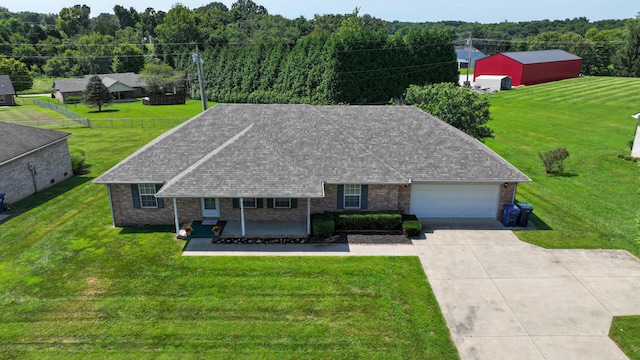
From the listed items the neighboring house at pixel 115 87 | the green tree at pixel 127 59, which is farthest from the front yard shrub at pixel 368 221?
the green tree at pixel 127 59

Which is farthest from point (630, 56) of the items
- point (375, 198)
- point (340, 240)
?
point (340, 240)

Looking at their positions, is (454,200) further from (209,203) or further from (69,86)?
(69,86)

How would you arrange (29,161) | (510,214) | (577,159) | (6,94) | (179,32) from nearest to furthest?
(510,214), (29,161), (577,159), (6,94), (179,32)

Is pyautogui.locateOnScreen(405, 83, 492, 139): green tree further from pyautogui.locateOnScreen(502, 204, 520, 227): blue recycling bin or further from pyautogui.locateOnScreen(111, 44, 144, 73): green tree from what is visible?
pyautogui.locateOnScreen(111, 44, 144, 73): green tree

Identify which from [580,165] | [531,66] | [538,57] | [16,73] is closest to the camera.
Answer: [580,165]

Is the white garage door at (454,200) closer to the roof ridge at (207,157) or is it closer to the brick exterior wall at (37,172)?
the roof ridge at (207,157)

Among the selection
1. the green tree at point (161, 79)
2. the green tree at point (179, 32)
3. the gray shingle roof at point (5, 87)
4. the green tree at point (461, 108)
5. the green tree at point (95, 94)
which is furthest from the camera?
the green tree at point (179, 32)

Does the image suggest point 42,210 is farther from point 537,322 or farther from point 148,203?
point 537,322
